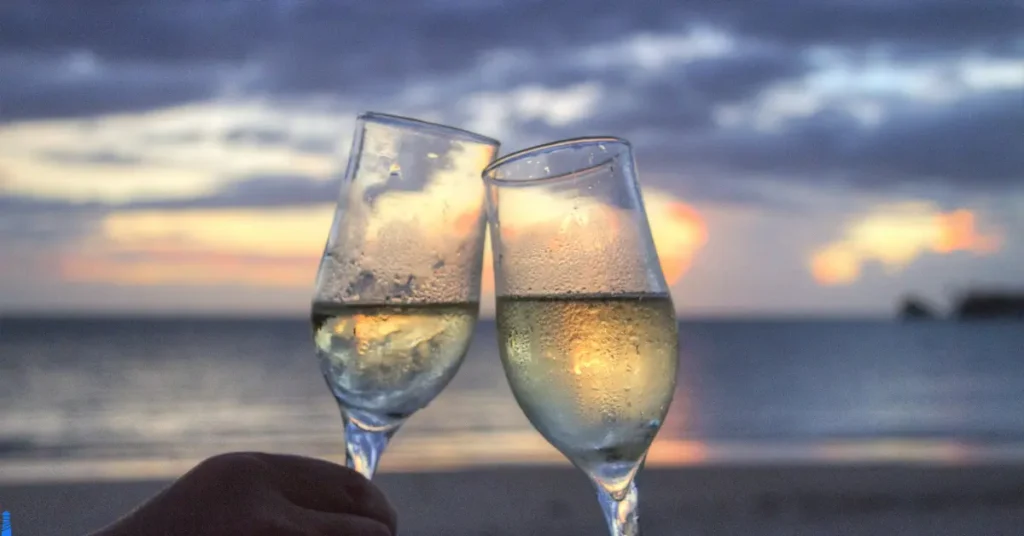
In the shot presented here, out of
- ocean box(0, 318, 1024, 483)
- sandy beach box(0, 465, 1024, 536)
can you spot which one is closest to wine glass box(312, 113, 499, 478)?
ocean box(0, 318, 1024, 483)

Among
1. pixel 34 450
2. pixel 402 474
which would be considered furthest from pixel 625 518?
pixel 34 450

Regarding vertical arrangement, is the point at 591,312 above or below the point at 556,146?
below

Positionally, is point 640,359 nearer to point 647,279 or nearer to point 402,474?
point 647,279

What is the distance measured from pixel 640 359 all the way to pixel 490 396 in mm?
23244

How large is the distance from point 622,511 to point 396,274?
0.41 meters

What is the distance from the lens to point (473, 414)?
19.8m

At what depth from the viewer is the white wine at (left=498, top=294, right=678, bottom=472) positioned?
1.12 metres

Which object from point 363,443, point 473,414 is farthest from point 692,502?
point 473,414

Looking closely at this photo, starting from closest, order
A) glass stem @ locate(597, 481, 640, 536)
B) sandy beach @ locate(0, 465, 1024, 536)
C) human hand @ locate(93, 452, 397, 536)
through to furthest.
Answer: human hand @ locate(93, 452, 397, 536), glass stem @ locate(597, 481, 640, 536), sandy beach @ locate(0, 465, 1024, 536)

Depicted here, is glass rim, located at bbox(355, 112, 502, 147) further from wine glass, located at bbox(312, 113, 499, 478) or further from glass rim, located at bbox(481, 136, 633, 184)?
glass rim, located at bbox(481, 136, 633, 184)

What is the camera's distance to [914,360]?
4309cm

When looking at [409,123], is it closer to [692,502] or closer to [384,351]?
→ [384,351]

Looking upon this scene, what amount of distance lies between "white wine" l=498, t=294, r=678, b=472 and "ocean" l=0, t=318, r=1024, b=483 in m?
1.04

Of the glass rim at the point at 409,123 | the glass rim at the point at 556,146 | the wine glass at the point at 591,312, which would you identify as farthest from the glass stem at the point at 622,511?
the glass rim at the point at 409,123
